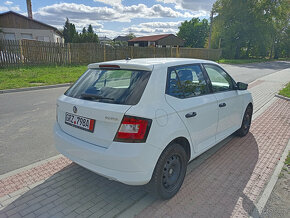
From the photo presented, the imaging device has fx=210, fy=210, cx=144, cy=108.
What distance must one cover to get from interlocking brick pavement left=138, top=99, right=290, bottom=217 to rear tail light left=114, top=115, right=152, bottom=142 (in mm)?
930

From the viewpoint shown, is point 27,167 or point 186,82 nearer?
point 186,82

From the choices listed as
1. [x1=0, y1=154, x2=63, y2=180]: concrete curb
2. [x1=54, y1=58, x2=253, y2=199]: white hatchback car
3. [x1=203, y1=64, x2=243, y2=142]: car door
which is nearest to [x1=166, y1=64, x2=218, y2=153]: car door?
[x1=54, y1=58, x2=253, y2=199]: white hatchback car

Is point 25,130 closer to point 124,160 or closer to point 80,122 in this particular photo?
point 80,122

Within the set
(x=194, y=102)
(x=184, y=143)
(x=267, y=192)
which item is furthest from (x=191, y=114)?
(x=267, y=192)

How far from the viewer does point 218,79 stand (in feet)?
12.2

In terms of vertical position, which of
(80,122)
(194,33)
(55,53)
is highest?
(194,33)

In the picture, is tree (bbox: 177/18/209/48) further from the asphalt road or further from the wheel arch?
the wheel arch

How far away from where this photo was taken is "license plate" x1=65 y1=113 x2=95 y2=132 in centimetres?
241

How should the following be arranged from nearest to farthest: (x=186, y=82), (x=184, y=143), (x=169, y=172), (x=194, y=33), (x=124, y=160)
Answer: (x=124, y=160), (x=169, y=172), (x=184, y=143), (x=186, y=82), (x=194, y=33)

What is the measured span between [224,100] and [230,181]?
1286 millimetres

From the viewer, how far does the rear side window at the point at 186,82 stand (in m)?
2.65

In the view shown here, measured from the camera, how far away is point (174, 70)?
278cm

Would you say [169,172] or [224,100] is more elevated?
[224,100]

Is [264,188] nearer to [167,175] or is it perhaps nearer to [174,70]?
[167,175]
